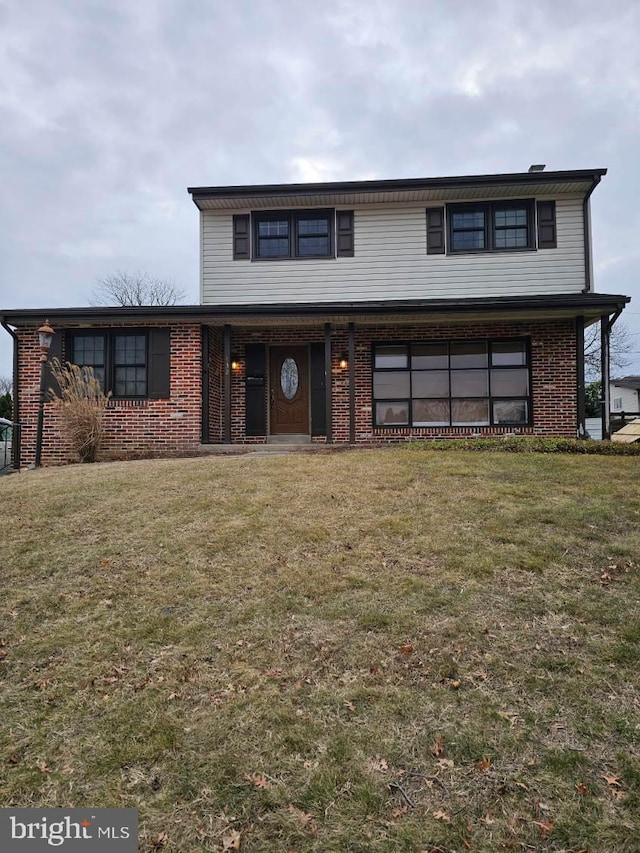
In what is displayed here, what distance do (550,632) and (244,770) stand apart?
1888mm

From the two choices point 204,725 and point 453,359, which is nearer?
point 204,725

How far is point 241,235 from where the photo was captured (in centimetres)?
1243

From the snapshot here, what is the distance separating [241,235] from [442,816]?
12.5 m

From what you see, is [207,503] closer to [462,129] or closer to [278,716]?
[278,716]

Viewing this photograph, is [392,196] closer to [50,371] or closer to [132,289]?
[50,371]

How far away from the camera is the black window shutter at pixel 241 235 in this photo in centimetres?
1240

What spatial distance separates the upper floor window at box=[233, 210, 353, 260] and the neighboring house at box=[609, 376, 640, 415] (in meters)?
28.5

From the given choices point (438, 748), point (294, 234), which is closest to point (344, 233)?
point (294, 234)

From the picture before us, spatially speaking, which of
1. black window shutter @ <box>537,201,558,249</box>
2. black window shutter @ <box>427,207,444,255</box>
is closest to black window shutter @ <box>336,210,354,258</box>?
black window shutter @ <box>427,207,444,255</box>

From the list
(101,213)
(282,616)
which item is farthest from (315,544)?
(101,213)

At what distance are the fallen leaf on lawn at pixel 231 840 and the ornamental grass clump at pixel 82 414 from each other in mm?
9093

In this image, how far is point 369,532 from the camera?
14.4 feet

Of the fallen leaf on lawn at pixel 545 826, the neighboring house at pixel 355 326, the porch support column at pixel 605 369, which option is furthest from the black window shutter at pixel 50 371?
the porch support column at pixel 605 369

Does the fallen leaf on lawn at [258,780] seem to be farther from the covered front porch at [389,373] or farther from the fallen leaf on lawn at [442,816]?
the covered front porch at [389,373]
